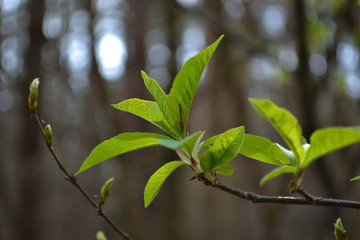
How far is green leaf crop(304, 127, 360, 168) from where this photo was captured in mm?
400

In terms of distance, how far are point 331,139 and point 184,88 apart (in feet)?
0.74

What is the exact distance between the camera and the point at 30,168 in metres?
3.15

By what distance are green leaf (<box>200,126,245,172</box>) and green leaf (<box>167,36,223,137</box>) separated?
6 cm

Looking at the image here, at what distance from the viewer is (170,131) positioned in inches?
24.1

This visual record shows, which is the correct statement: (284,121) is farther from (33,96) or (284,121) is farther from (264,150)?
(33,96)

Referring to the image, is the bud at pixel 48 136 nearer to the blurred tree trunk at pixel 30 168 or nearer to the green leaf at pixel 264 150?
the green leaf at pixel 264 150

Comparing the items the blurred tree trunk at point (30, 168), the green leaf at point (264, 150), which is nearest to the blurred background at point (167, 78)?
the blurred tree trunk at point (30, 168)

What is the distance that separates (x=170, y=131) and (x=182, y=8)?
196cm

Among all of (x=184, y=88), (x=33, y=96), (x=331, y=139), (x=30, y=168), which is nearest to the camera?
(x=331, y=139)

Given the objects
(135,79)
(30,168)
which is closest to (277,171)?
(135,79)

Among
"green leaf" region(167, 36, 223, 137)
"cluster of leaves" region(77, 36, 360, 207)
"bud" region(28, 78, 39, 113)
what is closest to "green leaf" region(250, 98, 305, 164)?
"cluster of leaves" region(77, 36, 360, 207)

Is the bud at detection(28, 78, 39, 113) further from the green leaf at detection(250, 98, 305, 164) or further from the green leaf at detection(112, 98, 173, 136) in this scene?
the green leaf at detection(250, 98, 305, 164)

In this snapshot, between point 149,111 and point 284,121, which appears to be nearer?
point 284,121

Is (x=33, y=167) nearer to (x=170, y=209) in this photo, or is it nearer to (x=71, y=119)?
(x=170, y=209)
